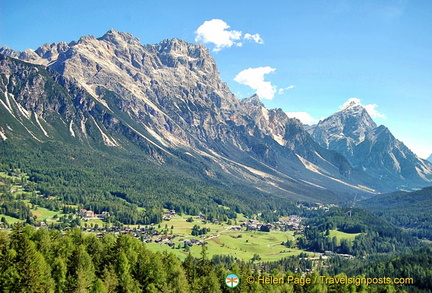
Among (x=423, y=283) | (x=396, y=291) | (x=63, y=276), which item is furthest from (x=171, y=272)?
(x=423, y=283)

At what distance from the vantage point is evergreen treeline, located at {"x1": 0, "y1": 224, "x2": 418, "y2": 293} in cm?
6712

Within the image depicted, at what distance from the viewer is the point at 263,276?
3762 inches

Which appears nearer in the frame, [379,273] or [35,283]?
[35,283]

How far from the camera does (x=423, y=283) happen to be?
137625 mm

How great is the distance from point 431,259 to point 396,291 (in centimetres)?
6433

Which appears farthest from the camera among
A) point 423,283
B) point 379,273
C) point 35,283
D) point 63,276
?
point 379,273

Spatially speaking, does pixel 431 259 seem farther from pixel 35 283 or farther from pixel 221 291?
pixel 35 283

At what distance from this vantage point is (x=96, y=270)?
79812 mm

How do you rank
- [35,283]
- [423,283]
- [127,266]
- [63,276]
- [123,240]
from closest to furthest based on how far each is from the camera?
1. [35,283]
2. [63,276]
3. [127,266]
4. [123,240]
5. [423,283]

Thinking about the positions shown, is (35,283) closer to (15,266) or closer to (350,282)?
(15,266)

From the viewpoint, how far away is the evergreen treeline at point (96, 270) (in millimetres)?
67125

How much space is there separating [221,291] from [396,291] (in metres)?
59.6

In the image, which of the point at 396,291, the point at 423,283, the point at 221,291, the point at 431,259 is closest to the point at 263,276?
the point at 221,291

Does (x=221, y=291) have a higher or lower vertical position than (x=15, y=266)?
lower
